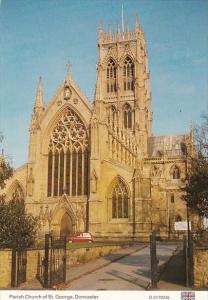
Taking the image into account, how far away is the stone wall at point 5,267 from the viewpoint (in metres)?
13.9

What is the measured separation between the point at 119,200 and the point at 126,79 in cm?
3042

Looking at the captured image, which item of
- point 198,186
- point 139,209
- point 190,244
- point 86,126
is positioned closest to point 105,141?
point 86,126

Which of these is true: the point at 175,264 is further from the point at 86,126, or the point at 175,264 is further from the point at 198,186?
the point at 86,126

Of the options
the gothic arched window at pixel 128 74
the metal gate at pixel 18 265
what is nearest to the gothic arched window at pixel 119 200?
the metal gate at pixel 18 265

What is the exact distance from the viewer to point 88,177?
40750mm

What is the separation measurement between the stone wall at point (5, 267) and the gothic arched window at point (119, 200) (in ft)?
87.3

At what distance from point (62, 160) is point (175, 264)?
82.1 ft

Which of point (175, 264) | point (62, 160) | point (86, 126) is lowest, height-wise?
point (175, 264)

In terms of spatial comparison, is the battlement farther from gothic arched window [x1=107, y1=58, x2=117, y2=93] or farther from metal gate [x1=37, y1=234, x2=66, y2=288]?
metal gate [x1=37, y1=234, x2=66, y2=288]

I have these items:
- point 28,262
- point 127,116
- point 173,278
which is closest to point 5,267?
point 28,262

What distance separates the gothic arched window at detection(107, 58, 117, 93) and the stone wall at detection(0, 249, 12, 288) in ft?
178

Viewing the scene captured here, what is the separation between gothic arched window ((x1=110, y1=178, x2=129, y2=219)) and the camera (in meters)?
40.4

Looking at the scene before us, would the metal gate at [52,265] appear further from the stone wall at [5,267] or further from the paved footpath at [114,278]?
the stone wall at [5,267]
